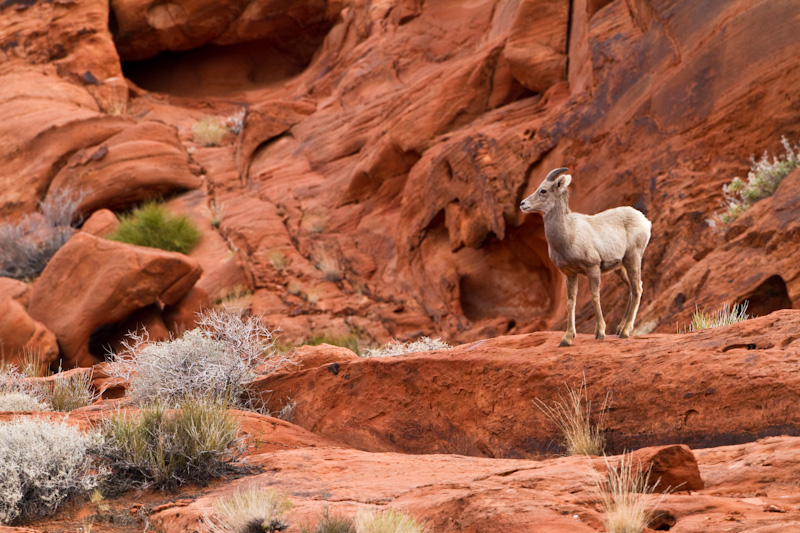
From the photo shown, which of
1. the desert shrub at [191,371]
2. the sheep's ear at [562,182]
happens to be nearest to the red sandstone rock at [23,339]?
the desert shrub at [191,371]

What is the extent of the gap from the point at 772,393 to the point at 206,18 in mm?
27732

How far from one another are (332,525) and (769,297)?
617 cm

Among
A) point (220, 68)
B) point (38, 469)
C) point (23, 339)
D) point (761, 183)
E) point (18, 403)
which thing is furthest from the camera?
point (220, 68)

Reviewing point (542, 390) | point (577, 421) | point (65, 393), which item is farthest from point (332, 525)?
point (65, 393)

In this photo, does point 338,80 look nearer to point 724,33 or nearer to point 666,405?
point 724,33

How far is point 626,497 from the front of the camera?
412 centimetres

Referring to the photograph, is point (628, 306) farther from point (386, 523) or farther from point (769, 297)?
point (386, 523)

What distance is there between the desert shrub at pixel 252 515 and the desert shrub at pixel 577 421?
227 centimetres

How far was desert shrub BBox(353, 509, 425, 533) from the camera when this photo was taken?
405cm

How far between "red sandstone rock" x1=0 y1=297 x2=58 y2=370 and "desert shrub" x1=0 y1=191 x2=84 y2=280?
530 centimetres

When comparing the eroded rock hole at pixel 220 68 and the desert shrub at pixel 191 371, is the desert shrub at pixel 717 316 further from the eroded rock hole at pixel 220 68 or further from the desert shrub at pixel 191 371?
the eroded rock hole at pixel 220 68

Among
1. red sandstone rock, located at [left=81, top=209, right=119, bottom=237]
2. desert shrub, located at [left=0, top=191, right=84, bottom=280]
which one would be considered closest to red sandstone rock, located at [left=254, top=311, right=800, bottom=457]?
desert shrub, located at [left=0, top=191, right=84, bottom=280]

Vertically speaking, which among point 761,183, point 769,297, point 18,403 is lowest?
point 18,403

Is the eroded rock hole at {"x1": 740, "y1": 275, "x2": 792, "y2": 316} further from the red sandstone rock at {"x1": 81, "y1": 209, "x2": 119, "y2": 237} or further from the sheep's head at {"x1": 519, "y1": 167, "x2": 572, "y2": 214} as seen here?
the red sandstone rock at {"x1": 81, "y1": 209, "x2": 119, "y2": 237}
